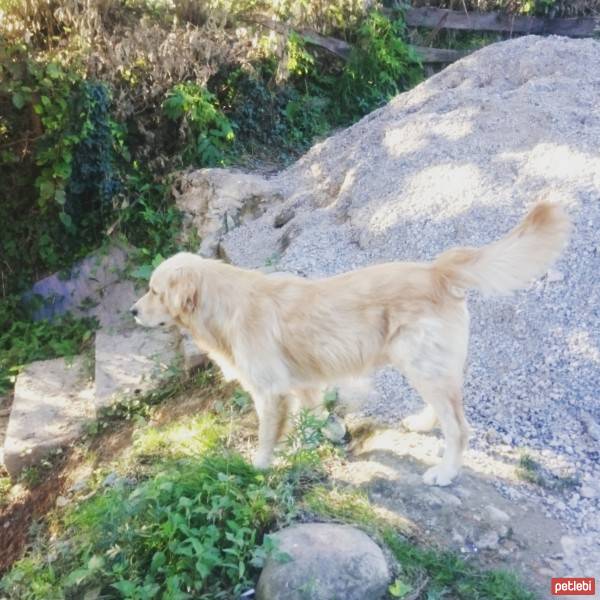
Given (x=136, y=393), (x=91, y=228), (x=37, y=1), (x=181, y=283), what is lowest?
(x=136, y=393)

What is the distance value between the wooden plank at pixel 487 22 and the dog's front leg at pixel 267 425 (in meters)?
10.0

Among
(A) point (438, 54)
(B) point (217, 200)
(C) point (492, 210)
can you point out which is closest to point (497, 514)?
(C) point (492, 210)

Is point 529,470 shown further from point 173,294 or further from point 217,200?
point 217,200

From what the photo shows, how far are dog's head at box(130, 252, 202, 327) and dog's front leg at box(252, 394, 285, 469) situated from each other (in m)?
0.72

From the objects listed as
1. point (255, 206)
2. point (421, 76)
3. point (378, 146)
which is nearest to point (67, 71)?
point (255, 206)

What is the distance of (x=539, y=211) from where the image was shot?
4062 millimetres

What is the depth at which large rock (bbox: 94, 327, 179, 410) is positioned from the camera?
6.73 meters

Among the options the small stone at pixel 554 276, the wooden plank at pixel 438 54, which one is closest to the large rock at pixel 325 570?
the small stone at pixel 554 276

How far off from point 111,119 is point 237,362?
599cm

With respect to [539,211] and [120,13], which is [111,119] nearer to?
[120,13]

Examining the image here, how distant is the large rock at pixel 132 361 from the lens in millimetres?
6727

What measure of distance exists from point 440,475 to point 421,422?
0.59m

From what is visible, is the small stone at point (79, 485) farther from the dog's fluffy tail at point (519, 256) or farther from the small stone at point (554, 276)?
the small stone at point (554, 276)

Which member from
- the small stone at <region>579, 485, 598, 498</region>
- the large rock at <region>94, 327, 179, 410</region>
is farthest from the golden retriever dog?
the large rock at <region>94, 327, 179, 410</region>
